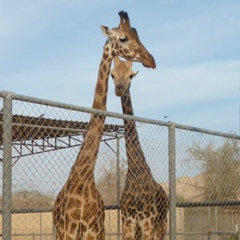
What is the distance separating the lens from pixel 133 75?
7.80 meters

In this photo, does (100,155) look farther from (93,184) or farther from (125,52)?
(125,52)

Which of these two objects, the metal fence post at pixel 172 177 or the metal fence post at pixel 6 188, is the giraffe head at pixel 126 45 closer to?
the metal fence post at pixel 172 177

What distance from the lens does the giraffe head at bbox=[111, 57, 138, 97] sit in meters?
7.59

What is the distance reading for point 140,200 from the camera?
7.00 metres

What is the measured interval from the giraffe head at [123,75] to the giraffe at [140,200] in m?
0.62

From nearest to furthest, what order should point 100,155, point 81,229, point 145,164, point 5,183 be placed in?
1. point 5,183
2. point 81,229
3. point 100,155
4. point 145,164

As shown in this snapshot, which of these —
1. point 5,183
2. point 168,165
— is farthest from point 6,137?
point 168,165

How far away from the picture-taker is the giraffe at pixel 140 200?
275 inches

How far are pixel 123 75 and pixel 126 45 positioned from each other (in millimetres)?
636

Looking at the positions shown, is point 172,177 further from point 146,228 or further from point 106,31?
point 106,31

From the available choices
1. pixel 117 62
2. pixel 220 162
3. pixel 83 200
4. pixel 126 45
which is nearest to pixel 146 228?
pixel 83 200

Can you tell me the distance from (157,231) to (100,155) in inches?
53.7

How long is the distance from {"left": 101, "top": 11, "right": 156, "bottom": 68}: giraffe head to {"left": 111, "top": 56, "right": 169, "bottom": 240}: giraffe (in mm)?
732

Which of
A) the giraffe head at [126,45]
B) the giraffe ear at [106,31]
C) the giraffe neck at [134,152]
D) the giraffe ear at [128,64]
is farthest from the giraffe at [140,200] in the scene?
the giraffe ear at [106,31]
